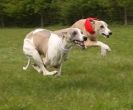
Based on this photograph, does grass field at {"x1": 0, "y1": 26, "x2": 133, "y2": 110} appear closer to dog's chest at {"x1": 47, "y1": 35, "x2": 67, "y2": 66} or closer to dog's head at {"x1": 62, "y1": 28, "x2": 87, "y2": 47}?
dog's chest at {"x1": 47, "y1": 35, "x2": 67, "y2": 66}

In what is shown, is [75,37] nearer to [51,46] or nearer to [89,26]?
[51,46]

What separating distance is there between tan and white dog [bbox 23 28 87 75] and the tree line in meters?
33.5

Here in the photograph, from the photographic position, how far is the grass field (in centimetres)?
820

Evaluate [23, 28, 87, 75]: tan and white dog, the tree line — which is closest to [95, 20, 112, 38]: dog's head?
[23, 28, 87, 75]: tan and white dog

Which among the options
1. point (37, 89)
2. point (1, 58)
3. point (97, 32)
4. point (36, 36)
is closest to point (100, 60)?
point (97, 32)

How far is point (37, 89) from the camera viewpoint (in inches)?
393

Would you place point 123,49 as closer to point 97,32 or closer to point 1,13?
point 97,32

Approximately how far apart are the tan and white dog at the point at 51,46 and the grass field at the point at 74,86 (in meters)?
0.40

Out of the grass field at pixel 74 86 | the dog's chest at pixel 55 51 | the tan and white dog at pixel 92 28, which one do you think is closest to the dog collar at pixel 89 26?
the tan and white dog at pixel 92 28

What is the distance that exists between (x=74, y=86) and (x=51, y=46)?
0.91 metres

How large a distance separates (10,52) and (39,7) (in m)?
29.0

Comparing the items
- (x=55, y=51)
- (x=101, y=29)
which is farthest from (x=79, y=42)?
(x=101, y=29)

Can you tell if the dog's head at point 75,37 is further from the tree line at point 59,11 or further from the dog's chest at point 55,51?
the tree line at point 59,11

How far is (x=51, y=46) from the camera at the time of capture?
10516 millimetres
